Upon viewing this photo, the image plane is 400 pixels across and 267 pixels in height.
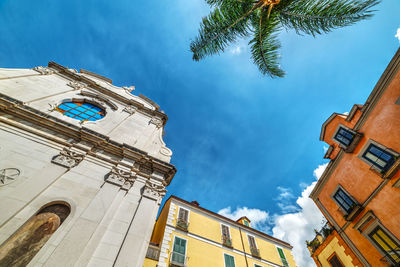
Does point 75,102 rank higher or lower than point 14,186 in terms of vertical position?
higher

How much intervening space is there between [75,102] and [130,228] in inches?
377

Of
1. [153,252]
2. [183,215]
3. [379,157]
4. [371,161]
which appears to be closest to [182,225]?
[183,215]

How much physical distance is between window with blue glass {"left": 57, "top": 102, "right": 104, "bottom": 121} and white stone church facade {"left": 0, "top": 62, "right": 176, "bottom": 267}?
74 millimetres

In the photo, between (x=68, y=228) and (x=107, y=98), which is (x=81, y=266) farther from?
(x=107, y=98)

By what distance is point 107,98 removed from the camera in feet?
40.2

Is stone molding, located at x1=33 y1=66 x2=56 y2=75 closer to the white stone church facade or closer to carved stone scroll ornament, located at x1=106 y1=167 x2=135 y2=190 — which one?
the white stone church facade

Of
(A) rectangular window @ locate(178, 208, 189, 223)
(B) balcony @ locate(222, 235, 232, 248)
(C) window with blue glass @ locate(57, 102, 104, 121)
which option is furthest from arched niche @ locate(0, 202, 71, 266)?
(B) balcony @ locate(222, 235, 232, 248)

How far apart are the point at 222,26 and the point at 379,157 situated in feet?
35.4

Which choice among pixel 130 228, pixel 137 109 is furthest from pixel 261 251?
pixel 137 109

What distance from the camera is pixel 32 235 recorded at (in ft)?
15.0

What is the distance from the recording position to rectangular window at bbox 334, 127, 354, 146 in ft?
34.4

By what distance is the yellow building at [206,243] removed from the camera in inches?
408

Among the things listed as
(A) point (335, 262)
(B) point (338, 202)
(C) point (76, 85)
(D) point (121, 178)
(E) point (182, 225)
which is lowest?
(A) point (335, 262)

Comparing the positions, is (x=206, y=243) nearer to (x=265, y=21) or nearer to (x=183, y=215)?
(x=183, y=215)
